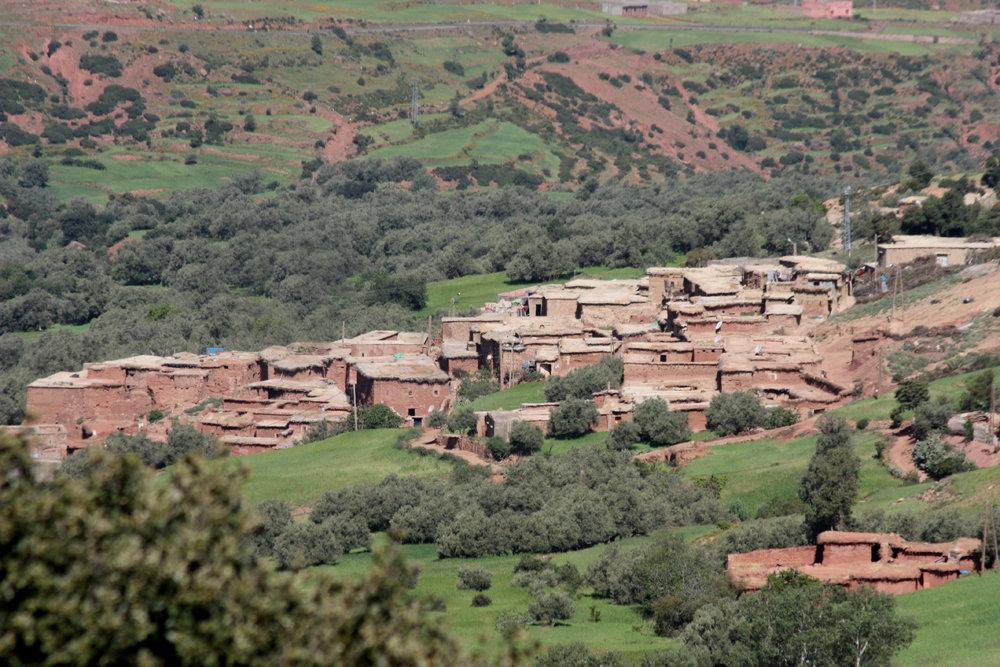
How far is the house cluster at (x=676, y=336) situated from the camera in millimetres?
37531

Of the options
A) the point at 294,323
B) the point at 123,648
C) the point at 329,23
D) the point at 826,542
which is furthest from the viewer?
the point at 329,23

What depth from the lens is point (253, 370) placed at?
161 feet

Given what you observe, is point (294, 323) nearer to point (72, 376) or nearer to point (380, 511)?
point (72, 376)

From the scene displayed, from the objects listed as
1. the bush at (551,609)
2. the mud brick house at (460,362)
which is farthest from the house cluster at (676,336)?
the bush at (551,609)

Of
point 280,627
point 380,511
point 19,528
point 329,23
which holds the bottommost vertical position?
point 380,511

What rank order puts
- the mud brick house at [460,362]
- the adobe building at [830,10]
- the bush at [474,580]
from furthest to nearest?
1. the adobe building at [830,10]
2. the mud brick house at [460,362]
3. the bush at [474,580]

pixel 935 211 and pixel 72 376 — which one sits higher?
pixel 935 211

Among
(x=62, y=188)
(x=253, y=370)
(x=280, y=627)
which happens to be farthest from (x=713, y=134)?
(x=280, y=627)

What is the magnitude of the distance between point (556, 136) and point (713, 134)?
52.9ft

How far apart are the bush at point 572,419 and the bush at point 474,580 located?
10.8 meters

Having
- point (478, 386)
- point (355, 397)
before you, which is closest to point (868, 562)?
point (478, 386)

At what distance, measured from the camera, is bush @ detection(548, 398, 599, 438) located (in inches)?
1465

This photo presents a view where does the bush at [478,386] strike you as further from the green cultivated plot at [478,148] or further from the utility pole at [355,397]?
the green cultivated plot at [478,148]

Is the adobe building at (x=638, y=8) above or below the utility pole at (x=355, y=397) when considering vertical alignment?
above
